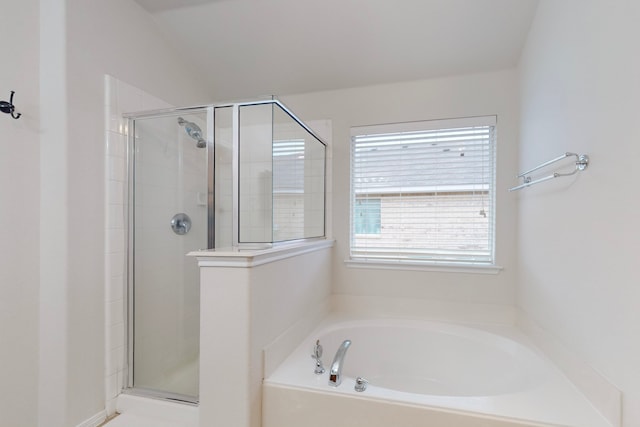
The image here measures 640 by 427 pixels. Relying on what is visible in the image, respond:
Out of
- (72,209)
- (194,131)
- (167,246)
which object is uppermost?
(194,131)

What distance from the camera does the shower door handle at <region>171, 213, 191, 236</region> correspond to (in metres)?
2.05

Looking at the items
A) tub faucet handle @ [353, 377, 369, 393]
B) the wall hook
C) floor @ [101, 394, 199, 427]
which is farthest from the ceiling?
floor @ [101, 394, 199, 427]

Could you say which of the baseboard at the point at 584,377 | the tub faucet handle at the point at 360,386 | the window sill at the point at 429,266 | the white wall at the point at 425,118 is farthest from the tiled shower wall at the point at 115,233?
the baseboard at the point at 584,377

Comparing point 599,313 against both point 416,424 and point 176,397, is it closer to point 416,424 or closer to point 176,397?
point 416,424

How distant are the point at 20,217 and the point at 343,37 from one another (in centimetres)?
208

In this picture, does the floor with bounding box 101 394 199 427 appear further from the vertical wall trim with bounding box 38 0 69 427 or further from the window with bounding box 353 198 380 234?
the window with bounding box 353 198 380 234

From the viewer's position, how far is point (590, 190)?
126 centimetres

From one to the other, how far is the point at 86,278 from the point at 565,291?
2.38 metres

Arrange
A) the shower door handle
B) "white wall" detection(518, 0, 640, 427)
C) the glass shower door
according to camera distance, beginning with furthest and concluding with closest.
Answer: the shower door handle
the glass shower door
"white wall" detection(518, 0, 640, 427)

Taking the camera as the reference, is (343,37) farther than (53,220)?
Yes

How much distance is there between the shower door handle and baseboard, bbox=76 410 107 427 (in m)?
1.05

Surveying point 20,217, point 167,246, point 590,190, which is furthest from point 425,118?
point 20,217

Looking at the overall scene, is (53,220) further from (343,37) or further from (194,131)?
(343,37)

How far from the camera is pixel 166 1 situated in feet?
6.40
